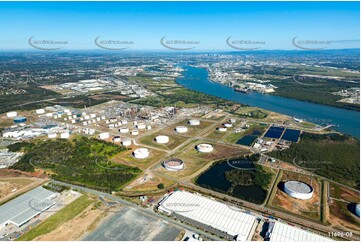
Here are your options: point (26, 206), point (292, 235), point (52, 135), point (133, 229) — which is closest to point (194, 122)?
point (52, 135)

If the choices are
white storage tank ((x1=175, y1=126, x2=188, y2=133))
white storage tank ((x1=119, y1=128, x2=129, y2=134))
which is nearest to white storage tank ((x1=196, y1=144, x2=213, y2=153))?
white storage tank ((x1=175, y1=126, x2=188, y2=133))

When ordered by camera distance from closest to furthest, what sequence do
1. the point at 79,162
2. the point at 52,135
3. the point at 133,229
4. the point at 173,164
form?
1. the point at 133,229
2. the point at 173,164
3. the point at 79,162
4. the point at 52,135

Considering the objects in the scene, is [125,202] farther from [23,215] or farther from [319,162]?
[319,162]

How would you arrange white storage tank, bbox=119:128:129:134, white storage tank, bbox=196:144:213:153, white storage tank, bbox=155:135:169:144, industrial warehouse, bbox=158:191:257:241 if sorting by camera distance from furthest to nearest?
white storage tank, bbox=119:128:129:134 < white storage tank, bbox=155:135:169:144 < white storage tank, bbox=196:144:213:153 < industrial warehouse, bbox=158:191:257:241

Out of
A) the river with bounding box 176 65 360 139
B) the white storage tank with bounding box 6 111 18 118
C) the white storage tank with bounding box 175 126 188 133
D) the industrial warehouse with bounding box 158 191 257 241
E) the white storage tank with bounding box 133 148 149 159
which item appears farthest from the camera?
the white storage tank with bounding box 6 111 18 118

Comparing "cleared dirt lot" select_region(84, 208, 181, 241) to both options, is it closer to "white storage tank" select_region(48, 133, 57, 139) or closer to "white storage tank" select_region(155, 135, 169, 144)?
"white storage tank" select_region(155, 135, 169, 144)

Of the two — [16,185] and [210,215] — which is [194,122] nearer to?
[210,215]

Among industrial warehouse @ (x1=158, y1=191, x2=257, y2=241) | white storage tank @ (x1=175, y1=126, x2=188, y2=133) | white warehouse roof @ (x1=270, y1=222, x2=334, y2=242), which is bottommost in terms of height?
white storage tank @ (x1=175, y1=126, x2=188, y2=133)

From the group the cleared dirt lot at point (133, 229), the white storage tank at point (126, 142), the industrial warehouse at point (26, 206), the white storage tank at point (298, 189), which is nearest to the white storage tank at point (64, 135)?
the white storage tank at point (126, 142)
